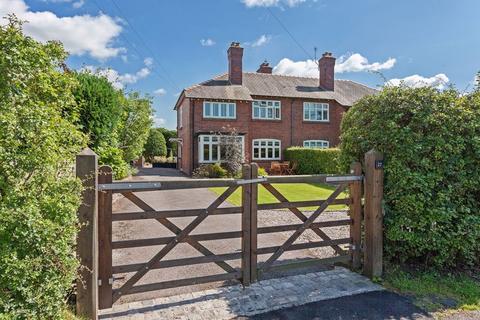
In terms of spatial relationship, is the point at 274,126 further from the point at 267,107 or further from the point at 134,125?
the point at 134,125

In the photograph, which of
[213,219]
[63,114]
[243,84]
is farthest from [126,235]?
[243,84]

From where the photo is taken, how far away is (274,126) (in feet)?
74.9

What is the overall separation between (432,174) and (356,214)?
117 cm

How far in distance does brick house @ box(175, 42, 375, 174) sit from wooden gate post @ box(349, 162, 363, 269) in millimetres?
16516

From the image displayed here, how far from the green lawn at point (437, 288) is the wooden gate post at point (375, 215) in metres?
0.26

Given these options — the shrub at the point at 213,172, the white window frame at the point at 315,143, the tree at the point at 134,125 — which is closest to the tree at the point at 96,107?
→ the tree at the point at 134,125

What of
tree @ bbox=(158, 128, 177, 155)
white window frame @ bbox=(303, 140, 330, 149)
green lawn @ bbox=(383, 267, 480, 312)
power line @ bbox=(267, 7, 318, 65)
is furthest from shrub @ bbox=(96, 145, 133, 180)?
tree @ bbox=(158, 128, 177, 155)

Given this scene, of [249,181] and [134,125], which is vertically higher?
[134,125]

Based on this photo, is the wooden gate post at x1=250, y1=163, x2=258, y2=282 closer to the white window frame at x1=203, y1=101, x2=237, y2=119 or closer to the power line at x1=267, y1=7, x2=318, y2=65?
the power line at x1=267, y1=7, x2=318, y2=65

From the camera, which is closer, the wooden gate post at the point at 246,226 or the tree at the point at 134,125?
the wooden gate post at the point at 246,226

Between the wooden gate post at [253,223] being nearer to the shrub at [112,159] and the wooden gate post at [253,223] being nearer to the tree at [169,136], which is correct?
the shrub at [112,159]

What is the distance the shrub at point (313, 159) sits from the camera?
18.8 meters

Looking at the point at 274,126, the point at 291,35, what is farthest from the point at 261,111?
the point at 291,35

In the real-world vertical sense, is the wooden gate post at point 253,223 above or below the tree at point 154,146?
below
